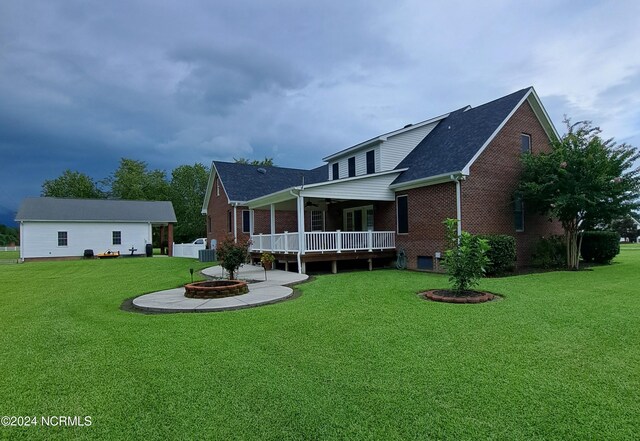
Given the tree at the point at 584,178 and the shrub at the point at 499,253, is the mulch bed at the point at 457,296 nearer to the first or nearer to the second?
the shrub at the point at 499,253

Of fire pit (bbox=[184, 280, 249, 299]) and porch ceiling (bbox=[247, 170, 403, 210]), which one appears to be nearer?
fire pit (bbox=[184, 280, 249, 299])

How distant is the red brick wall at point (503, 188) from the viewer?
13766 mm

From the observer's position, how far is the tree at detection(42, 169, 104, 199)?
51938 millimetres

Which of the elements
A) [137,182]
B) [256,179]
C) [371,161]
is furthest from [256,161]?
[371,161]

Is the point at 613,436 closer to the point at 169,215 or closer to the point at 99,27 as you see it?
the point at 99,27

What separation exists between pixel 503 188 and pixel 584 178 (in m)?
2.70

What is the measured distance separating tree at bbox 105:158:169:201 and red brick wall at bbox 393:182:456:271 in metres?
42.2

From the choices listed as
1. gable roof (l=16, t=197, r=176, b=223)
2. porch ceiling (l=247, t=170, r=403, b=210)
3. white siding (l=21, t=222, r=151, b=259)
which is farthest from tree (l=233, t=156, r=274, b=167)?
porch ceiling (l=247, t=170, r=403, b=210)

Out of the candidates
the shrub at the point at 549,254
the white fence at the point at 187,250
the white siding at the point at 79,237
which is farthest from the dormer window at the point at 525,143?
the white siding at the point at 79,237

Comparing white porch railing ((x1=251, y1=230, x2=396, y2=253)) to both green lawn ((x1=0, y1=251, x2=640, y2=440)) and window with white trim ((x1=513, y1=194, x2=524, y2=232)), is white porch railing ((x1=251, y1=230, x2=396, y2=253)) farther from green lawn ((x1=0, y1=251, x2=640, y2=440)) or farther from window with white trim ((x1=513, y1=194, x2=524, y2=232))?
green lawn ((x1=0, y1=251, x2=640, y2=440))

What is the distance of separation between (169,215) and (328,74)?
757 inches

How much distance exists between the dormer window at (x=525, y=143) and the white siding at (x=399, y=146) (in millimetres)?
4518

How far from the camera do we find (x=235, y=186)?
75.0ft

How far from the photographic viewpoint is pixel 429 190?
14.5 meters
